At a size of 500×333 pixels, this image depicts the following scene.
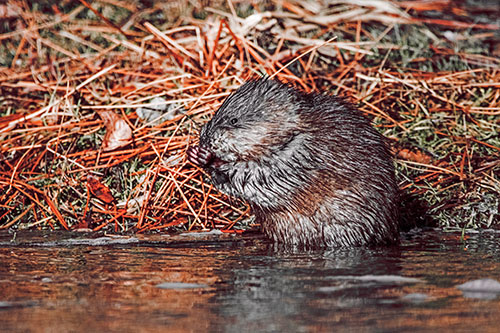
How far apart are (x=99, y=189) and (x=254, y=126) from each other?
4.50 ft

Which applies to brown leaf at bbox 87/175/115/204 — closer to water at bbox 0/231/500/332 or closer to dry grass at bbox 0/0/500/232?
dry grass at bbox 0/0/500/232

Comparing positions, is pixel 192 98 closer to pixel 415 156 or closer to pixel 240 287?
pixel 415 156

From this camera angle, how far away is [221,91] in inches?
231

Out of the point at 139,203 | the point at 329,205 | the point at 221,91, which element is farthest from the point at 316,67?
the point at 329,205

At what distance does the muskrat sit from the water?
0.64 feet

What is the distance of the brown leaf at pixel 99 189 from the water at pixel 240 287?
2.78 feet

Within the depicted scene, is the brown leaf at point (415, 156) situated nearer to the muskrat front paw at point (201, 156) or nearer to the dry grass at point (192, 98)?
the dry grass at point (192, 98)

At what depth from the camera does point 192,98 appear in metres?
5.68

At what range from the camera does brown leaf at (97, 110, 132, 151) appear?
5430mm

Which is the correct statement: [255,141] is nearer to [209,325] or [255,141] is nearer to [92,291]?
[92,291]

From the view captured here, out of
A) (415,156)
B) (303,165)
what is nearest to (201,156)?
(303,165)

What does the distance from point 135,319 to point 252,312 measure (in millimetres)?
361

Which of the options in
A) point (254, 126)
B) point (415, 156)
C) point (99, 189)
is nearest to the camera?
point (254, 126)

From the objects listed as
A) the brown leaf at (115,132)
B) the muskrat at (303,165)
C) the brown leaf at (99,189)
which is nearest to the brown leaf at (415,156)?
the muskrat at (303,165)
